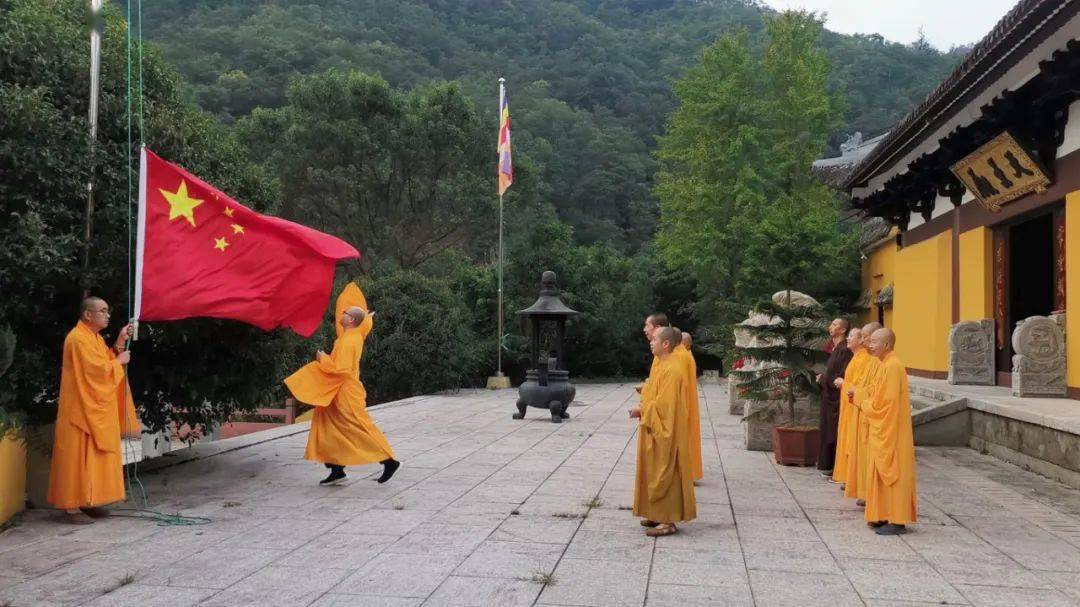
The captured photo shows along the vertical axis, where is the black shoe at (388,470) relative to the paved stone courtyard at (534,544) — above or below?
above

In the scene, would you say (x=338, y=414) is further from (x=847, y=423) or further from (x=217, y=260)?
(x=847, y=423)

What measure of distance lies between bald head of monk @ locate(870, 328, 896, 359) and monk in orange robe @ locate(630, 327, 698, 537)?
1551 millimetres

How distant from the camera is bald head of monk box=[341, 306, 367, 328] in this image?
763 cm

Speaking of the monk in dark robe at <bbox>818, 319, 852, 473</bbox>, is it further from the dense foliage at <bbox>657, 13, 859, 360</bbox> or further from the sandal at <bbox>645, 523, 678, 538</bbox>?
the dense foliage at <bbox>657, 13, 859, 360</bbox>

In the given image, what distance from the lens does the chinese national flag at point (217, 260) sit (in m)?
6.18

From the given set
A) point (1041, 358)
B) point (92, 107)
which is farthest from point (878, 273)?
point (92, 107)

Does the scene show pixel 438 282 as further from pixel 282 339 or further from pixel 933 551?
pixel 933 551

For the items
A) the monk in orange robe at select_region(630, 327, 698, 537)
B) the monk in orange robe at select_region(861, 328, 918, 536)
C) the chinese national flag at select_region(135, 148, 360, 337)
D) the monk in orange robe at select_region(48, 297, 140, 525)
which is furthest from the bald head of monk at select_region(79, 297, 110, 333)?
the monk in orange robe at select_region(861, 328, 918, 536)

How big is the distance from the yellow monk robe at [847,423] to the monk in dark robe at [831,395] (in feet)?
1.86

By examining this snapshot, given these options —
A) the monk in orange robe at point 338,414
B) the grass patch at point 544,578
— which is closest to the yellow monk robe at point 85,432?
the monk in orange robe at point 338,414

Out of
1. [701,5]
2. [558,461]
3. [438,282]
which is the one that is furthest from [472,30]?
[558,461]

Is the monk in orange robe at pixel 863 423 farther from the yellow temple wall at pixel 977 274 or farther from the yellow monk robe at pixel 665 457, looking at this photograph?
the yellow temple wall at pixel 977 274

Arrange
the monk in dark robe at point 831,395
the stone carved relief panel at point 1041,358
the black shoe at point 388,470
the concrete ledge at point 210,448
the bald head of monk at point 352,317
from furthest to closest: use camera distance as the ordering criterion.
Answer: the stone carved relief panel at point 1041,358 → the concrete ledge at point 210,448 → the monk in dark robe at point 831,395 → the bald head of monk at point 352,317 → the black shoe at point 388,470

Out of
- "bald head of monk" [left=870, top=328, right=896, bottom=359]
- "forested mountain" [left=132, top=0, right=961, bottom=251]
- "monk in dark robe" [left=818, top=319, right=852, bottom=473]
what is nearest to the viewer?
"bald head of monk" [left=870, top=328, right=896, bottom=359]
